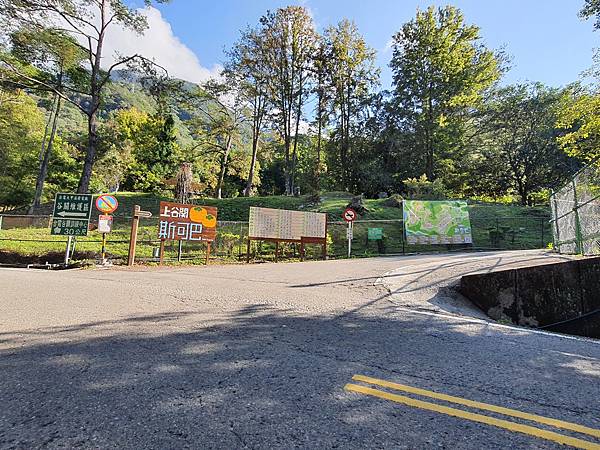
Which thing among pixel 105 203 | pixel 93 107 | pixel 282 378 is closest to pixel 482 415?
pixel 282 378

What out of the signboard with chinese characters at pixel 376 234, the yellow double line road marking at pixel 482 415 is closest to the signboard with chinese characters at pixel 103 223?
the signboard with chinese characters at pixel 376 234

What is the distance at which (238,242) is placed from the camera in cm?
1481

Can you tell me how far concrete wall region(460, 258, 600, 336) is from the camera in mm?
5941

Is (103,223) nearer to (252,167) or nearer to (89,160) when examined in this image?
(89,160)

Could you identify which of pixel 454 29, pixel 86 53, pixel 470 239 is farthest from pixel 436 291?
pixel 454 29

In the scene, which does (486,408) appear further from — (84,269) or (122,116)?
(122,116)

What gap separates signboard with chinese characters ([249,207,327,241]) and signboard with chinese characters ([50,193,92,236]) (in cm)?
592

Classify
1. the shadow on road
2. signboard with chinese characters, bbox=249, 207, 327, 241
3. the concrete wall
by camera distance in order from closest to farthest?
the shadow on road, the concrete wall, signboard with chinese characters, bbox=249, 207, 327, 241

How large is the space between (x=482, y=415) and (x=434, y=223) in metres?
15.3

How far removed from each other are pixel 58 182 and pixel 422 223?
31.7 metres

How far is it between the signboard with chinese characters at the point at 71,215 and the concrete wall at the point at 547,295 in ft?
41.5

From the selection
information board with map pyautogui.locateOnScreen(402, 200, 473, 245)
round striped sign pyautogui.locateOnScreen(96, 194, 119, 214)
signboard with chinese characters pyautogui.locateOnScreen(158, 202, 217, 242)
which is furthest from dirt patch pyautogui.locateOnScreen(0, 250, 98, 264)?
information board with map pyautogui.locateOnScreen(402, 200, 473, 245)

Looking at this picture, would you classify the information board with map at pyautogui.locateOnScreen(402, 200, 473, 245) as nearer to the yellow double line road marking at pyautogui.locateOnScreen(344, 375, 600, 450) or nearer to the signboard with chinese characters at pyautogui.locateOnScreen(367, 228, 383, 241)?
the signboard with chinese characters at pyautogui.locateOnScreen(367, 228, 383, 241)

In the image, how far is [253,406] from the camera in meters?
2.26
